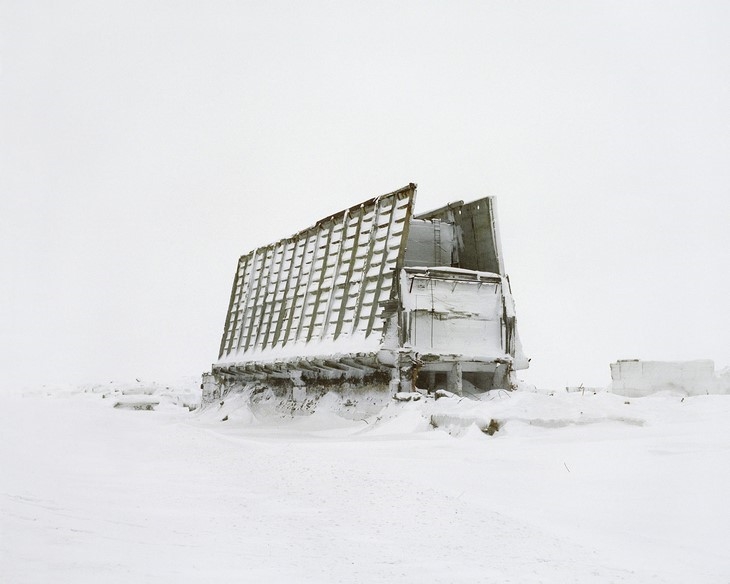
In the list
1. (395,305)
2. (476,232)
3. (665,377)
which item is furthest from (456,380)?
(665,377)

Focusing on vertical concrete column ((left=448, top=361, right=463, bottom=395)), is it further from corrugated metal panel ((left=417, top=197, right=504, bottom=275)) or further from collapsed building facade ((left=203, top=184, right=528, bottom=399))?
corrugated metal panel ((left=417, top=197, right=504, bottom=275))

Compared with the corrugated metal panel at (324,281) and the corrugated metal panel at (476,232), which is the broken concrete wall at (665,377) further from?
the corrugated metal panel at (324,281)

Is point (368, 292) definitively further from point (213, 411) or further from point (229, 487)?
point (229, 487)

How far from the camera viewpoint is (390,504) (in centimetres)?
557

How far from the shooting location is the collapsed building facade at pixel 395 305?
48.8ft

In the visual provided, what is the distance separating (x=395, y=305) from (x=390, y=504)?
9352mm

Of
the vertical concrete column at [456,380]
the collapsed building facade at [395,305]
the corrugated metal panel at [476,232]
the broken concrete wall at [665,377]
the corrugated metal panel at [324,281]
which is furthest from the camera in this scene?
the broken concrete wall at [665,377]

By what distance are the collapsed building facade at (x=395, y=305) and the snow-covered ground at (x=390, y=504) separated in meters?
5.04

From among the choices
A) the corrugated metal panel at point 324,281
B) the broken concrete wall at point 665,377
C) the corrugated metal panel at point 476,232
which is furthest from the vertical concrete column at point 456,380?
the broken concrete wall at point 665,377

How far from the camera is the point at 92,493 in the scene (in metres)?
5.50

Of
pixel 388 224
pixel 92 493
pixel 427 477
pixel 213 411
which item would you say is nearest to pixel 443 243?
pixel 388 224

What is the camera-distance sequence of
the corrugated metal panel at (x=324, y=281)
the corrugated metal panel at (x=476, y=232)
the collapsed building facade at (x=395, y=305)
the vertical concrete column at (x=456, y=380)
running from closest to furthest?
the collapsed building facade at (x=395, y=305) < the vertical concrete column at (x=456, y=380) < the corrugated metal panel at (x=324, y=281) < the corrugated metal panel at (x=476, y=232)

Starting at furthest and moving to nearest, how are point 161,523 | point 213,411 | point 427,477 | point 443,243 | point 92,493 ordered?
point 213,411, point 443,243, point 427,477, point 92,493, point 161,523

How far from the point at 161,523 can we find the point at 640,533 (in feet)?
11.0
